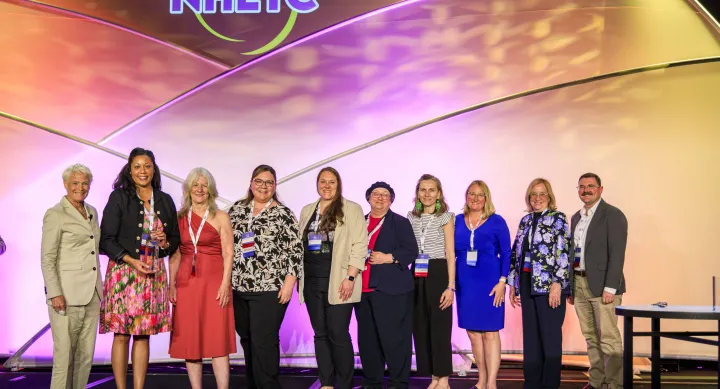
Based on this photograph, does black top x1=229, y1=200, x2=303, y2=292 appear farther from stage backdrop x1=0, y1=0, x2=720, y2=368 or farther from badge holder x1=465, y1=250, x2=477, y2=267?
stage backdrop x1=0, y1=0, x2=720, y2=368

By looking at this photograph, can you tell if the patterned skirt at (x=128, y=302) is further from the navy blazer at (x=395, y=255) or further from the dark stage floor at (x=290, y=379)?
the navy blazer at (x=395, y=255)

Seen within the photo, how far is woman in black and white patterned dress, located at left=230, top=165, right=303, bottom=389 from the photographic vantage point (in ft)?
12.2

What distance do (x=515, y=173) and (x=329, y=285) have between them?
207cm

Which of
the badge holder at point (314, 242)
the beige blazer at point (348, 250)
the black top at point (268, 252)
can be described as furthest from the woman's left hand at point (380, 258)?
the black top at point (268, 252)

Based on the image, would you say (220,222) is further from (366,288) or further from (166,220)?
(366,288)

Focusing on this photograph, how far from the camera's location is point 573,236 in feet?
14.6

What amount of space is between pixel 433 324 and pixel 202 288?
1.48 metres

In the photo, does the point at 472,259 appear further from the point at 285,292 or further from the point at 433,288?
the point at 285,292

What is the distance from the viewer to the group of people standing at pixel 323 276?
3.55 m

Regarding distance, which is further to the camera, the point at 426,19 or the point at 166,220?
the point at 426,19

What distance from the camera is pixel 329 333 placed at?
3902mm

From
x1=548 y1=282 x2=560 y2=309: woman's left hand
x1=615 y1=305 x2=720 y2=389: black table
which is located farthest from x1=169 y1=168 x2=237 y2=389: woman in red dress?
x1=615 y1=305 x2=720 y2=389: black table

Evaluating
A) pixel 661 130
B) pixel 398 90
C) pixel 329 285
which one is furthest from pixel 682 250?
pixel 329 285

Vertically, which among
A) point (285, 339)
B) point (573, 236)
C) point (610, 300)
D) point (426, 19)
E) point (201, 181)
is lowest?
point (285, 339)
